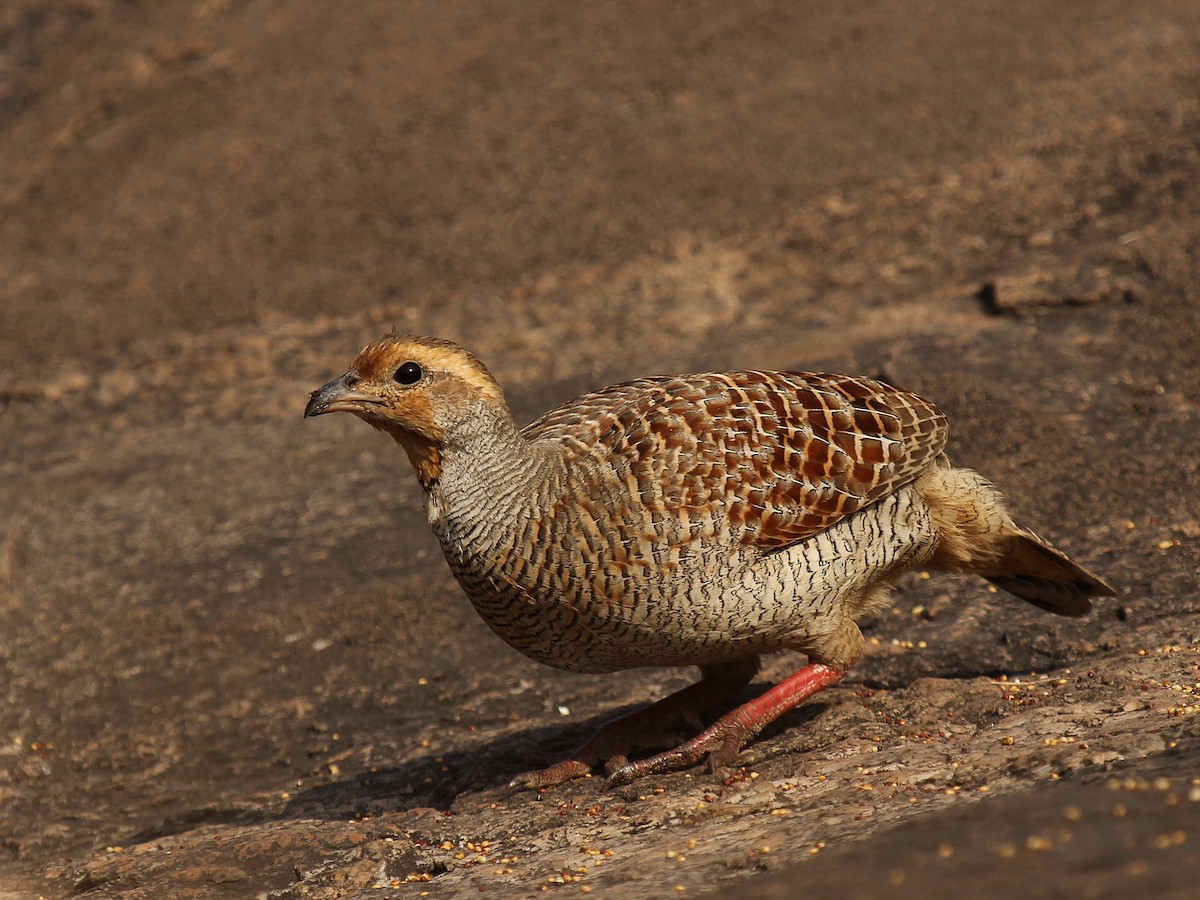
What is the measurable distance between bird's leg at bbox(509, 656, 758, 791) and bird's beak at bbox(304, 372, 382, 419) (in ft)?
5.32

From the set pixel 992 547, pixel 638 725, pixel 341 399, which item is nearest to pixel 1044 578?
pixel 992 547

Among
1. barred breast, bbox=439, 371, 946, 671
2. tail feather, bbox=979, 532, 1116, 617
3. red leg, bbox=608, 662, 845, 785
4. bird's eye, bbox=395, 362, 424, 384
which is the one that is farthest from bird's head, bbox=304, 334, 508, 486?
tail feather, bbox=979, 532, 1116, 617

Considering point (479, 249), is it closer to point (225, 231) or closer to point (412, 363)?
point (225, 231)

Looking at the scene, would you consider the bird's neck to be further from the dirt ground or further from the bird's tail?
the bird's tail

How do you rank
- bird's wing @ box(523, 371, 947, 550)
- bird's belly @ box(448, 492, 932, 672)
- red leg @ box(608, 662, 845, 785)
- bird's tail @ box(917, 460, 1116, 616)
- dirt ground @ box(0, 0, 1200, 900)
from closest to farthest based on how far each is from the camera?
dirt ground @ box(0, 0, 1200, 900) → bird's belly @ box(448, 492, 932, 672) → bird's wing @ box(523, 371, 947, 550) → red leg @ box(608, 662, 845, 785) → bird's tail @ box(917, 460, 1116, 616)

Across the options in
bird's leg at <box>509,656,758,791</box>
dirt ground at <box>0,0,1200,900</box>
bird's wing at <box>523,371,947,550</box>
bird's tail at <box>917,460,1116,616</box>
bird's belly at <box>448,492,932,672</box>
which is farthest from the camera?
bird's tail at <box>917,460,1116,616</box>

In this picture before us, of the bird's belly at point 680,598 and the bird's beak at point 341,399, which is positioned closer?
the bird's belly at point 680,598

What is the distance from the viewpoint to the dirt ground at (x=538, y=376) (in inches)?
192

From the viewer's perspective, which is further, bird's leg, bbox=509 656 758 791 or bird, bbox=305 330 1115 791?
bird's leg, bbox=509 656 758 791

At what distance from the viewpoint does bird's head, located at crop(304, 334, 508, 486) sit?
5.26 m

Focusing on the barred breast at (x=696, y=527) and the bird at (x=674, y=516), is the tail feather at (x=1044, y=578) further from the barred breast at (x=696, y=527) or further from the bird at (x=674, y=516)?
the barred breast at (x=696, y=527)

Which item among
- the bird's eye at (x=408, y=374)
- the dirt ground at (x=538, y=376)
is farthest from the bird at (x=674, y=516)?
the dirt ground at (x=538, y=376)

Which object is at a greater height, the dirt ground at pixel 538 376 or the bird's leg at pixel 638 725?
the dirt ground at pixel 538 376

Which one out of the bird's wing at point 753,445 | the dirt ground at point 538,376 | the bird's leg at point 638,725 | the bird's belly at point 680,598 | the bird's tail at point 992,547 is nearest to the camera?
the dirt ground at point 538,376
